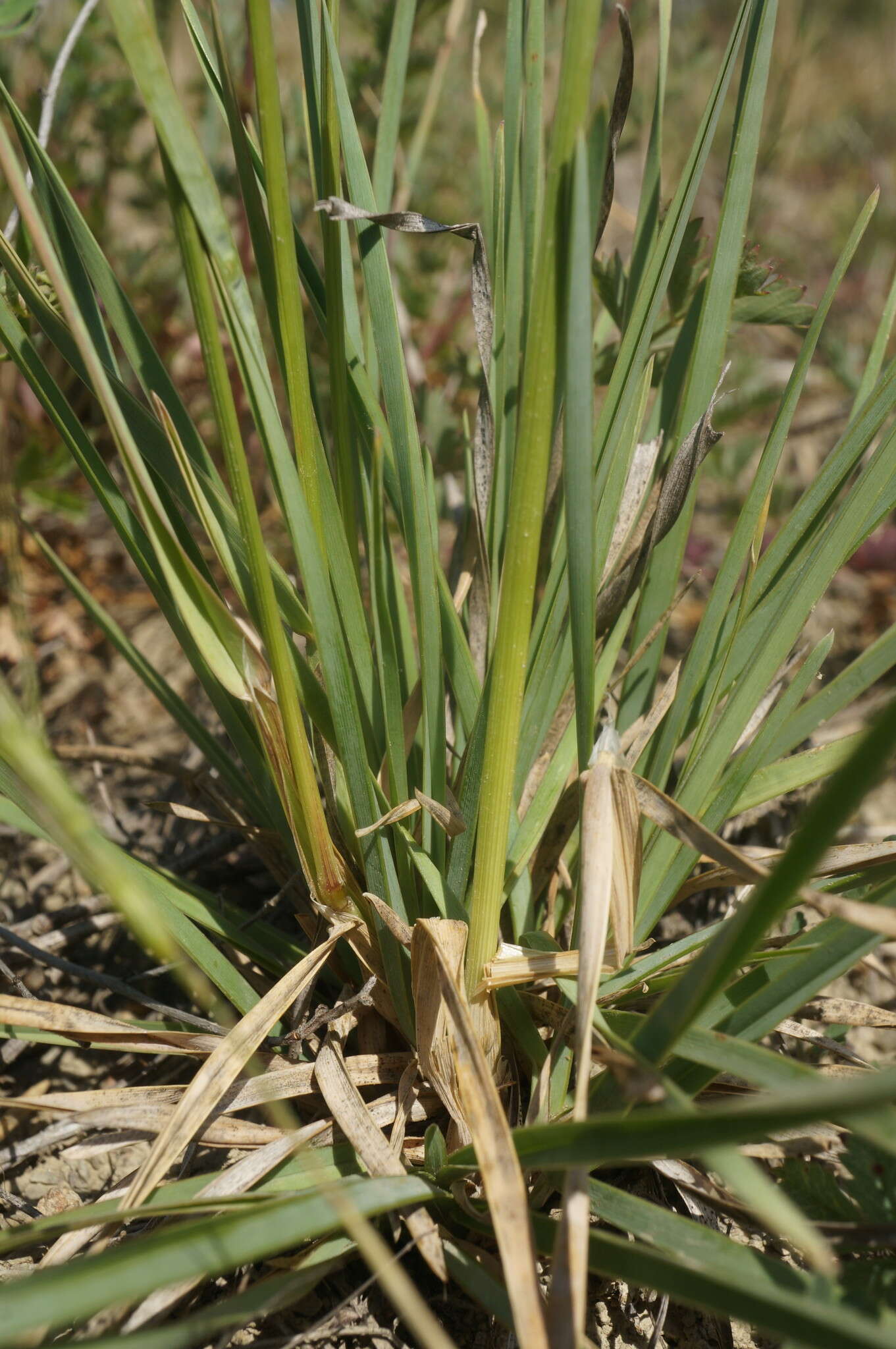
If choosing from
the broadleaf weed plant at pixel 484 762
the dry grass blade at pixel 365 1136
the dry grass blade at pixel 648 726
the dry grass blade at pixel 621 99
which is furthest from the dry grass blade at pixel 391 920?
the dry grass blade at pixel 621 99

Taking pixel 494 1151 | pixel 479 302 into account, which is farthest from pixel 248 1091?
pixel 479 302

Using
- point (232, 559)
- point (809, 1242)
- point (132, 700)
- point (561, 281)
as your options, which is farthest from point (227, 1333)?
point (132, 700)

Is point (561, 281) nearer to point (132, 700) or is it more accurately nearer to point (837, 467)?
point (837, 467)

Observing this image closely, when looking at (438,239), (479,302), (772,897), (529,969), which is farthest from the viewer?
(438,239)

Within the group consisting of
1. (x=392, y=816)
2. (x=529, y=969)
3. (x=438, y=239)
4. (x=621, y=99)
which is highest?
(x=438, y=239)

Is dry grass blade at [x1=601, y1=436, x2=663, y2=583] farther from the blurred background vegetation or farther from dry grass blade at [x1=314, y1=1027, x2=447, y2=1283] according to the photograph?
dry grass blade at [x1=314, y1=1027, x2=447, y2=1283]

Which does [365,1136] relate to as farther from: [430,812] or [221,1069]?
[430,812]
